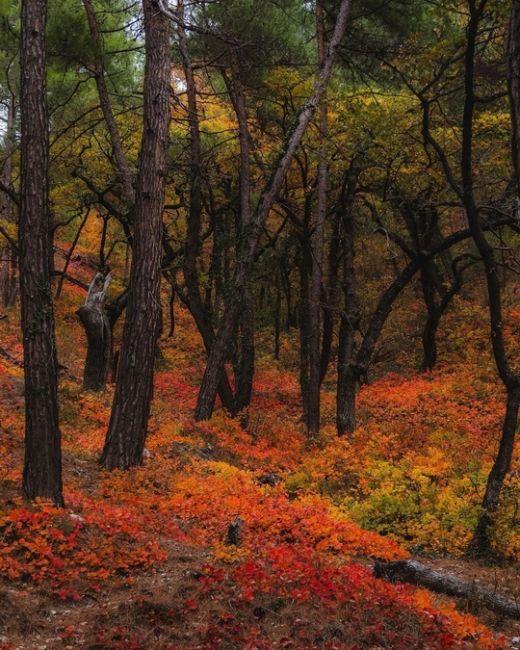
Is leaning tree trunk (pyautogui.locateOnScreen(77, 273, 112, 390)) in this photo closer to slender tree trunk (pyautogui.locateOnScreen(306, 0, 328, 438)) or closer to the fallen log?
slender tree trunk (pyautogui.locateOnScreen(306, 0, 328, 438))

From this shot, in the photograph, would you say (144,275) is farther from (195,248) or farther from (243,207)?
(195,248)

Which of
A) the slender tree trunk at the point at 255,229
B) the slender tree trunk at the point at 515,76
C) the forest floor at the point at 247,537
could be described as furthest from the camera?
the slender tree trunk at the point at 255,229

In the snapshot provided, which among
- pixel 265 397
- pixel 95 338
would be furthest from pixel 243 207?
pixel 265 397

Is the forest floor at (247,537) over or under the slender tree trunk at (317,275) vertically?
under

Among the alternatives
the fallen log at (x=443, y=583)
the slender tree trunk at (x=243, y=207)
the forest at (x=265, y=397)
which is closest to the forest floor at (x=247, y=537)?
the forest at (x=265, y=397)

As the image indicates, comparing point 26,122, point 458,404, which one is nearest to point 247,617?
point 26,122

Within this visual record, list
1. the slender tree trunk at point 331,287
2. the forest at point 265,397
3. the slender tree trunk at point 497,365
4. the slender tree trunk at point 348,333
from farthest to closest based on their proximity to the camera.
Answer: the slender tree trunk at point 331,287 < the slender tree trunk at point 348,333 < the slender tree trunk at point 497,365 < the forest at point 265,397

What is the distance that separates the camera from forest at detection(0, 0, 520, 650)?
5.21 meters

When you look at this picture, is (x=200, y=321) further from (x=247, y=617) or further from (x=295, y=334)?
(x=295, y=334)

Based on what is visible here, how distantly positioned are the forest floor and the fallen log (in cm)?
18

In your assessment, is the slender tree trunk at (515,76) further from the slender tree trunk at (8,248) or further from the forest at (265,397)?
the slender tree trunk at (8,248)

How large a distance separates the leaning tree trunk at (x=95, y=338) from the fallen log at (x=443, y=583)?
10618 mm

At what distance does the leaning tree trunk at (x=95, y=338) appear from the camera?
15.4 meters

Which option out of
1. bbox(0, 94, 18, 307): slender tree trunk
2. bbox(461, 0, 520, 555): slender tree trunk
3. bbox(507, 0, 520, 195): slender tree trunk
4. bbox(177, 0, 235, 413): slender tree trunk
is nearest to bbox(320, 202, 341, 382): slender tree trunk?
bbox(177, 0, 235, 413): slender tree trunk
